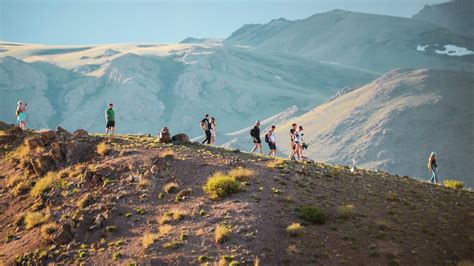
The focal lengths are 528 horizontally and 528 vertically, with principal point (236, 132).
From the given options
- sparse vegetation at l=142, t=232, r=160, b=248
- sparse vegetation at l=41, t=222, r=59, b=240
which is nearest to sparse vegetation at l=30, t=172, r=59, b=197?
sparse vegetation at l=41, t=222, r=59, b=240

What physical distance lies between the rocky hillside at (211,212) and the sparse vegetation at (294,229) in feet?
0.17

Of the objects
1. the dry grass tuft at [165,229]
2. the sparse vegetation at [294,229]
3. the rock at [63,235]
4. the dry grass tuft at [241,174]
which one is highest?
the dry grass tuft at [241,174]

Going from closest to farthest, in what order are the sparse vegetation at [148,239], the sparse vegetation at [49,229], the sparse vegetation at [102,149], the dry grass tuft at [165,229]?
1. the sparse vegetation at [148,239]
2. the dry grass tuft at [165,229]
3. the sparse vegetation at [49,229]
4. the sparse vegetation at [102,149]

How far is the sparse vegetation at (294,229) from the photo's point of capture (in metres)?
19.4

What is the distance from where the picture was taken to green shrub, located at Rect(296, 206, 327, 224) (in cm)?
2044

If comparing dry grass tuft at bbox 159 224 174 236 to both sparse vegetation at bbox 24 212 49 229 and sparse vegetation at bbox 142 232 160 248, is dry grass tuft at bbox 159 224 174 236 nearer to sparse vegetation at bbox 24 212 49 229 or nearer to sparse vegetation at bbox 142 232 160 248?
sparse vegetation at bbox 142 232 160 248

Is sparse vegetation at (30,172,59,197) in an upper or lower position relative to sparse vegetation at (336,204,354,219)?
lower

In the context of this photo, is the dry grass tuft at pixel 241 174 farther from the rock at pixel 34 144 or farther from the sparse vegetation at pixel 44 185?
the rock at pixel 34 144

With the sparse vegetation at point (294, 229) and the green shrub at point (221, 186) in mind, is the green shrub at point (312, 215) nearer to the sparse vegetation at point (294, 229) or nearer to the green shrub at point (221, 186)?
the sparse vegetation at point (294, 229)

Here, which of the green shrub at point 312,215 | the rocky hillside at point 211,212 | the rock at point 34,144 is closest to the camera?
the rocky hillside at point 211,212

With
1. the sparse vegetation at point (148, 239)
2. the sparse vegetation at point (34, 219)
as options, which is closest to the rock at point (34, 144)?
the sparse vegetation at point (34, 219)

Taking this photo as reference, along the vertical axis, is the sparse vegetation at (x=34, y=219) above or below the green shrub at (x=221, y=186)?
below

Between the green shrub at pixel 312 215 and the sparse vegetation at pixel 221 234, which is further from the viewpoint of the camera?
the green shrub at pixel 312 215

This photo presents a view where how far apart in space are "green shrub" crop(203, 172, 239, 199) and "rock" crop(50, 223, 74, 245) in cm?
598
